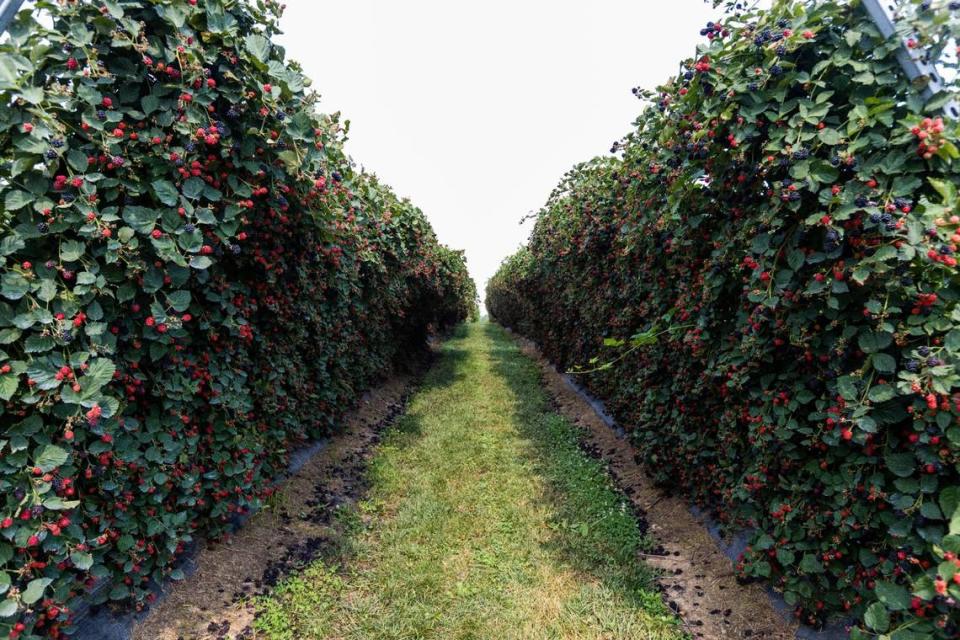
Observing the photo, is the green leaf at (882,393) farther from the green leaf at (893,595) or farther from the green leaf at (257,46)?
the green leaf at (257,46)

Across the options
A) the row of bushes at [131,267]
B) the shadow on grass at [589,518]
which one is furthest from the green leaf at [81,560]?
the shadow on grass at [589,518]

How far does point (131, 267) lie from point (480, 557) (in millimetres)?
3319

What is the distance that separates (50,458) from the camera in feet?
6.75

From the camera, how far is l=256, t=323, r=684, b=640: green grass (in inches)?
119

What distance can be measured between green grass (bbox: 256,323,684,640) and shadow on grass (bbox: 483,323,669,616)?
0.01m

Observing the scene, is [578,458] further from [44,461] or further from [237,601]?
[44,461]

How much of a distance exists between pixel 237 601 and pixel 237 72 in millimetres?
3618

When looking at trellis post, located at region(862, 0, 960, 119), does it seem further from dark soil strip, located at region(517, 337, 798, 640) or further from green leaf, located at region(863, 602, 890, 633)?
dark soil strip, located at region(517, 337, 798, 640)

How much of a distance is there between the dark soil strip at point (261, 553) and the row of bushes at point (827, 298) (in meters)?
3.52

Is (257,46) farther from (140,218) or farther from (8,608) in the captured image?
(8,608)

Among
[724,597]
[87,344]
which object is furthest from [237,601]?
[724,597]

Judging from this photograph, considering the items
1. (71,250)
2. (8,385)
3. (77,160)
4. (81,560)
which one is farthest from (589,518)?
(77,160)

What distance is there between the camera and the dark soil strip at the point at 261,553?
2.84 metres

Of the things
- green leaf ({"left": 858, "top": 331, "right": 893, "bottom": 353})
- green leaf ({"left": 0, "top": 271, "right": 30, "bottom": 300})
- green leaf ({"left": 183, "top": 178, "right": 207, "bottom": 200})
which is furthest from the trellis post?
green leaf ({"left": 0, "top": 271, "right": 30, "bottom": 300})
